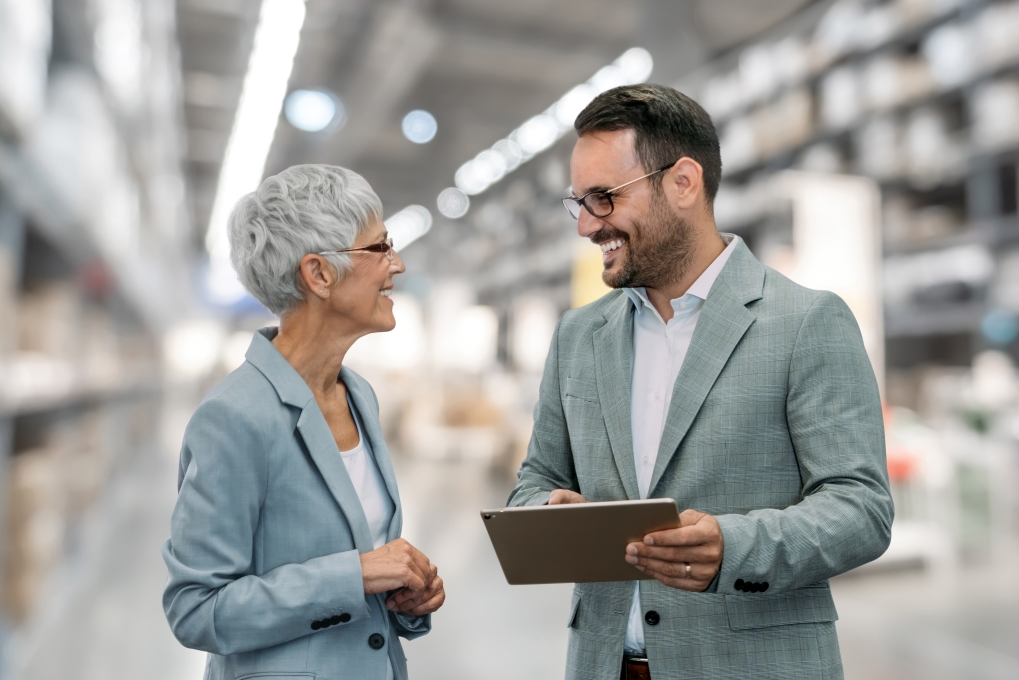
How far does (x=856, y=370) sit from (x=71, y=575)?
4.62m

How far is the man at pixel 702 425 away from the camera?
1165mm

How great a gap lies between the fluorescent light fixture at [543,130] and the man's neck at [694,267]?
12.6 ft

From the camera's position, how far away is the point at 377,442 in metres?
1.35

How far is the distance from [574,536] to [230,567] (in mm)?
513

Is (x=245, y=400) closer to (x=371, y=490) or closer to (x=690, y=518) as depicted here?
(x=371, y=490)

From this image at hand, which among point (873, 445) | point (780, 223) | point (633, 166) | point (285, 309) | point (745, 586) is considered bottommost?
point (745, 586)

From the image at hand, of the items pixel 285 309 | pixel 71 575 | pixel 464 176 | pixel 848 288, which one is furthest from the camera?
pixel 464 176

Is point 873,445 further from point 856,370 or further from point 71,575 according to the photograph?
point 71,575

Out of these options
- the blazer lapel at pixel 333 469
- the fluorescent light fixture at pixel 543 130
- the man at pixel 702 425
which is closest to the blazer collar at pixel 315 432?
the blazer lapel at pixel 333 469

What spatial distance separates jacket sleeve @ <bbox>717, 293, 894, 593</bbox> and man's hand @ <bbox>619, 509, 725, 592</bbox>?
0.8 inches

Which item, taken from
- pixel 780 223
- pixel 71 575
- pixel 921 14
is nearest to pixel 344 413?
pixel 71 575

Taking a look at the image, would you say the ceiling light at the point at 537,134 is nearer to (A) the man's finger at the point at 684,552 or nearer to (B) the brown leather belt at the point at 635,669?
(B) the brown leather belt at the point at 635,669

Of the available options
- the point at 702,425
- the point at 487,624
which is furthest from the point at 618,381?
the point at 487,624

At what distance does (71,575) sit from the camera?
4.42m
